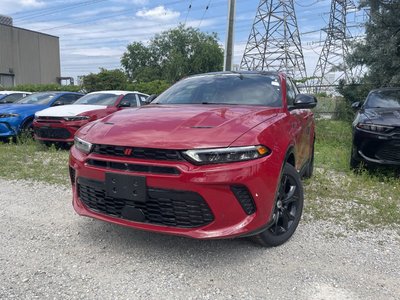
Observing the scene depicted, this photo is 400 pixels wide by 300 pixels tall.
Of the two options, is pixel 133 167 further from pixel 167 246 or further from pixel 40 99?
pixel 40 99

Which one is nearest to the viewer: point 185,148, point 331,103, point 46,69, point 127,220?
point 185,148

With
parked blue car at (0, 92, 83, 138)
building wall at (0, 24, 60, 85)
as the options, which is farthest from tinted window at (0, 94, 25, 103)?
building wall at (0, 24, 60, 85)

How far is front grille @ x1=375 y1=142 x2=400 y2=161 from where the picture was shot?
5.05 meters

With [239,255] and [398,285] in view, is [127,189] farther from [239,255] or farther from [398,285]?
[398,285]

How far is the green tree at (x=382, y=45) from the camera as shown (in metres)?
10.8

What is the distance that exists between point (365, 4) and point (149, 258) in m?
11.5

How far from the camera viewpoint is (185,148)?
2.66 metres

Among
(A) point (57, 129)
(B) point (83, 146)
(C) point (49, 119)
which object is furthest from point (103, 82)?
(B) point (83, 146)

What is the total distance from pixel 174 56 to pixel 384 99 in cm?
4261

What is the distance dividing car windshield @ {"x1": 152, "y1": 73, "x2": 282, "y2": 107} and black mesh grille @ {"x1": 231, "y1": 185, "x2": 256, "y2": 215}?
1415 mm

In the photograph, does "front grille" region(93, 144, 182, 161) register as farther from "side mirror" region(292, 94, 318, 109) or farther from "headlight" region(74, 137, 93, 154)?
"side mirror" region(292, 94, 318, 109)

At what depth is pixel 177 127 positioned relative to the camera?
9.61 ft

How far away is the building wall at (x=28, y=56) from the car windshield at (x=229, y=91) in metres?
42.5

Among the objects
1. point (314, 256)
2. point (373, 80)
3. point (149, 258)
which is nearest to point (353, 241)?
Answer: point (314, 256)
